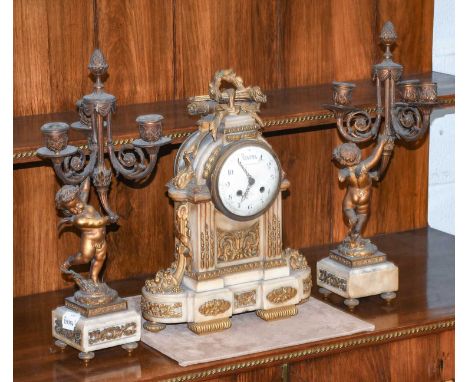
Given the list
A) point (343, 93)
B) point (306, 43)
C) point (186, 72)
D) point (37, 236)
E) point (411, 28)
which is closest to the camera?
point (343, 93)

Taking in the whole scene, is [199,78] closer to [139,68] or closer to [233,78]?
[139,68]

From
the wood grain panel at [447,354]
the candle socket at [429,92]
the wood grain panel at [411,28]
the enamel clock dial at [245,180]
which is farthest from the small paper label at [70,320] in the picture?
the wood grain panel at [411,28]

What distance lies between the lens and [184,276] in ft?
13.7

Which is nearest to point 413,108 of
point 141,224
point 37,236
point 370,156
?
point 370,156

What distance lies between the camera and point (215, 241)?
414 centimetres

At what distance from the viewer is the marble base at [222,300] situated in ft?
13.5

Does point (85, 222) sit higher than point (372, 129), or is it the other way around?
point (372, 129)

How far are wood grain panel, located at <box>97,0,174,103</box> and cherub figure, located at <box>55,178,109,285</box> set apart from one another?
599 mm

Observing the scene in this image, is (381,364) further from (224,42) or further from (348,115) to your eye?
(224,42)

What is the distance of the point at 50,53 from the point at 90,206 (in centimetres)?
57

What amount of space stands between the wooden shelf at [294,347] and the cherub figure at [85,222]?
21cm

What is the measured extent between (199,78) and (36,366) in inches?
40.4

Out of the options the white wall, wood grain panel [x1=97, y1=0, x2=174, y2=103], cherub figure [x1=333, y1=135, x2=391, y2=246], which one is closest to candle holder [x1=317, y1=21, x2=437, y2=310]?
cherub figure [x1=333, y1=135, x2=391, y2=246]

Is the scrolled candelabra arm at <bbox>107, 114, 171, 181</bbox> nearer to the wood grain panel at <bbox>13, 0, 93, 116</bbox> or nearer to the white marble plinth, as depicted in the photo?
the white marble plinth
